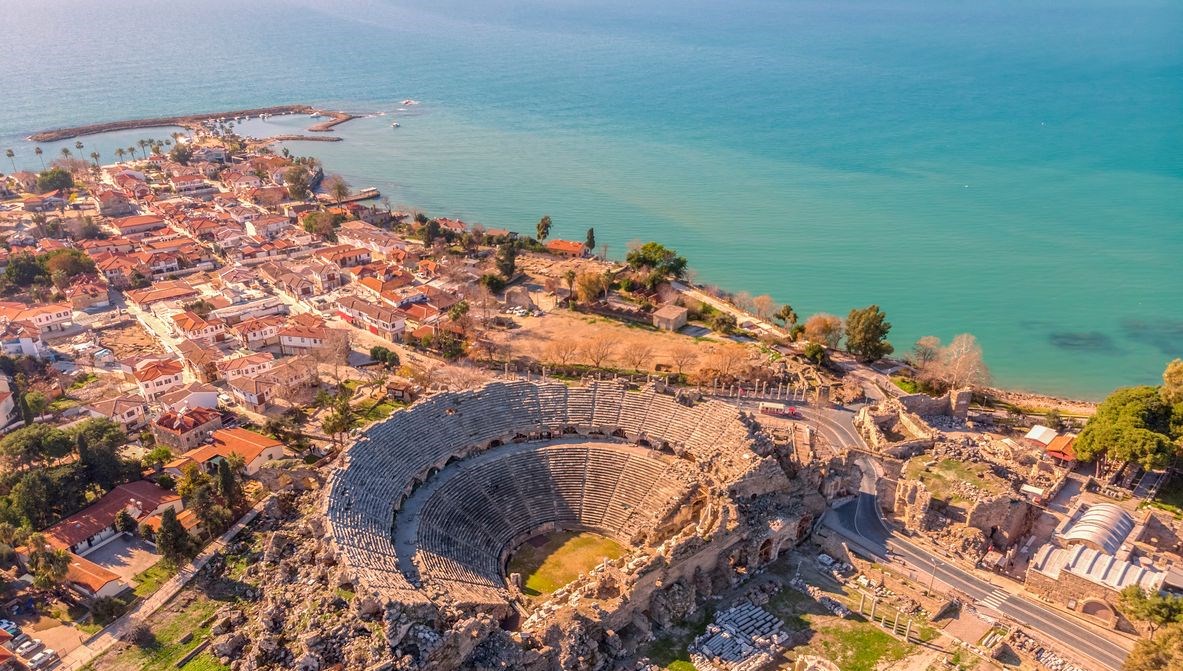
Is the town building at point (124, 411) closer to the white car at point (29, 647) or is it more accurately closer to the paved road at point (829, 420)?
the white car at point (29, 647)

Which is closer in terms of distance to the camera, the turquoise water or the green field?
the green field

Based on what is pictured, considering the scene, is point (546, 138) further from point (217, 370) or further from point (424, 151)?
point (217, 370)

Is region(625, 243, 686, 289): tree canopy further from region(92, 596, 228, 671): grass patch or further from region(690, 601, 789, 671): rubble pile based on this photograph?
region(92, 596, 228, 671): grass patch

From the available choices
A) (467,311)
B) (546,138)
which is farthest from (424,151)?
(467,311)

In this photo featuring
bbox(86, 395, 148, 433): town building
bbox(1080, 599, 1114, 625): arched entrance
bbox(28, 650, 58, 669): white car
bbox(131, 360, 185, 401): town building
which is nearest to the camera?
bbox(28, 650, 58, 669): white car

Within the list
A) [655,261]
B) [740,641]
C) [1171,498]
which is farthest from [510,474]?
[655,261]

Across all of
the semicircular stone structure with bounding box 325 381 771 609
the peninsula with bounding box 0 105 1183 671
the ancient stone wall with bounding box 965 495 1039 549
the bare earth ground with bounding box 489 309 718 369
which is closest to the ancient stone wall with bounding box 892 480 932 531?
the peninsula with bounding box 0 105 1183 671
